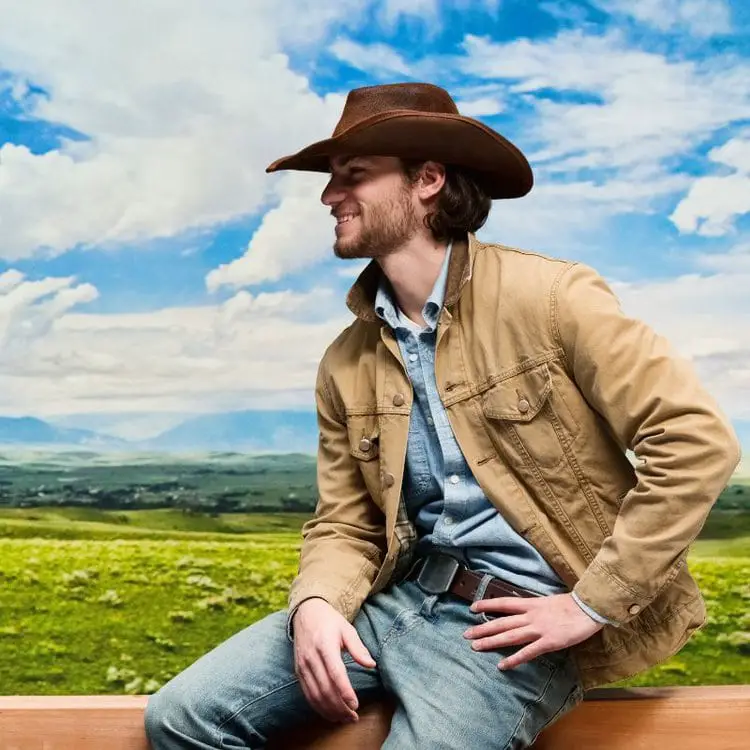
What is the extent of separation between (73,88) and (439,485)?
145 inches

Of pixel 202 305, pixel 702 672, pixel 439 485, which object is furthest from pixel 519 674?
pixel 202 305

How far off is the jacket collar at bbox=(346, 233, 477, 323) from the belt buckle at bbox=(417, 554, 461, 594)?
442 mm

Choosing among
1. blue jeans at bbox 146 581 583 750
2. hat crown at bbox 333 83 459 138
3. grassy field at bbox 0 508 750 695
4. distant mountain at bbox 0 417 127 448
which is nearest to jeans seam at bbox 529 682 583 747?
blue jeans at bbox 146 581 583 750

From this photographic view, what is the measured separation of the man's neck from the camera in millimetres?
1896

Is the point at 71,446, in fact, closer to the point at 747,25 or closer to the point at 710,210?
the point at 710,210

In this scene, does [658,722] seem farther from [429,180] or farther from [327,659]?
[429,180]

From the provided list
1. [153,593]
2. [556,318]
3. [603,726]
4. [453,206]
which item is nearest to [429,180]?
[453,206]

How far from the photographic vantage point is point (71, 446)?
15.7 ft

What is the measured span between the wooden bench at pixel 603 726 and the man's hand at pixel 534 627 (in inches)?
10.2

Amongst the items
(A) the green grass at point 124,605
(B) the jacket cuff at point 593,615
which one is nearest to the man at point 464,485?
(B) the jacket cuff at point 593,615

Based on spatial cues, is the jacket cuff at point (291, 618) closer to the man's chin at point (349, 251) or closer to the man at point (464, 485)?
the man at point (464, 485)

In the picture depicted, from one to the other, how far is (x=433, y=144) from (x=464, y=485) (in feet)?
2.02

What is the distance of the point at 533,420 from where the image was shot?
173cm

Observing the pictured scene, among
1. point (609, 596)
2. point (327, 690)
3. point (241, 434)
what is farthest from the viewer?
point (241, 434)
